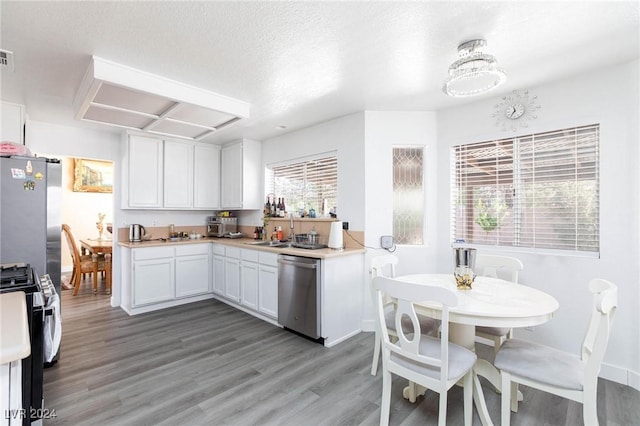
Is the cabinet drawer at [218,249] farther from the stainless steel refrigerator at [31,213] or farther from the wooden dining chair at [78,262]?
the wooden dining chair at [78,262]

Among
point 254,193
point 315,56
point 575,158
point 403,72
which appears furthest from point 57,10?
point 575,158

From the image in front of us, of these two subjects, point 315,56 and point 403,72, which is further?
point 403,72

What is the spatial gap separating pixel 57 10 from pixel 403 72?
2360mm

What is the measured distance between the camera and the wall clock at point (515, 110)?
277 centimetres

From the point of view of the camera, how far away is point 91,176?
20.8ft

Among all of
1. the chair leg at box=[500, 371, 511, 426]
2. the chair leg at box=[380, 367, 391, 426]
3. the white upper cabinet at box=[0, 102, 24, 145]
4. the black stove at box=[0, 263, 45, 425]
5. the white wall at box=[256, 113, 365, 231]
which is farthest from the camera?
the white wall at box=[256, 113, 365, 231]

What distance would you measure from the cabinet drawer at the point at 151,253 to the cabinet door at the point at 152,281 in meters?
0.05

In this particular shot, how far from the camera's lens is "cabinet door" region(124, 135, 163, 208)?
13.4 feet

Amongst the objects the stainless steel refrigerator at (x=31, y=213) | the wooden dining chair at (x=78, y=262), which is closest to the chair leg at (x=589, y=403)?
the stainless steel refrigerator at (x=31, y=213)

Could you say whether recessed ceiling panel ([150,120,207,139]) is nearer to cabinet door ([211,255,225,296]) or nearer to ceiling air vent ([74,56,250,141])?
ceiling air vent ([74,56,250,141])

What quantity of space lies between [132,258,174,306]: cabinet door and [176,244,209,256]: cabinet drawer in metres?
0.17

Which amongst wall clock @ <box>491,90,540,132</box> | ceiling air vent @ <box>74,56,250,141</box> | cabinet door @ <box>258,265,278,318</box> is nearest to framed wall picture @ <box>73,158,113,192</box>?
ceiling air vent @ <box>74,56,250,141</box>

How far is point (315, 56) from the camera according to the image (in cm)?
225

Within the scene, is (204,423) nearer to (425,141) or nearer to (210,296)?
(210,296)
